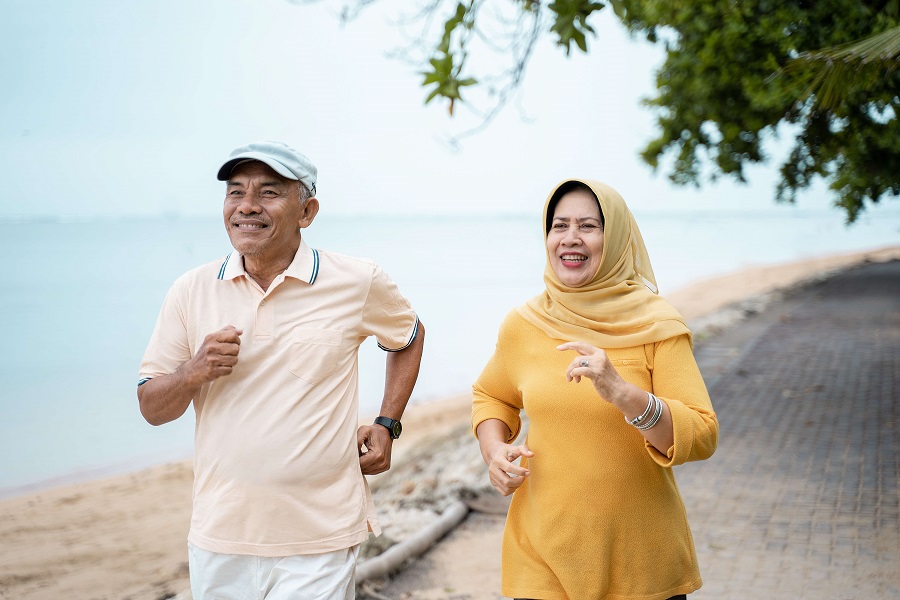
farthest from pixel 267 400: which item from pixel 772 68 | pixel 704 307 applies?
pixel 704 307

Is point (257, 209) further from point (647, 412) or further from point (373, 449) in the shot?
point (647, 412)

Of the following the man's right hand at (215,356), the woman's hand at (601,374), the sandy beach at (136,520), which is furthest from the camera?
the sandy beach at (136,520)

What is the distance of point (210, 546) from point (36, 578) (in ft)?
15.4

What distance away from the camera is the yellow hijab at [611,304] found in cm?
260

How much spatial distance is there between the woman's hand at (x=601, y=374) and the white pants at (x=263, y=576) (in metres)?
1.02

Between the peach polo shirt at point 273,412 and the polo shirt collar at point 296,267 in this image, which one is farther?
the polo shirt collar at point 296,267

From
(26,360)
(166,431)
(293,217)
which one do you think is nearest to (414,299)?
(26,360)

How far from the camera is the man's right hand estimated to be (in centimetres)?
253

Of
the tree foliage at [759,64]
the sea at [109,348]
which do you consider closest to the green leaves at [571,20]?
the tree foliage at [759,64]

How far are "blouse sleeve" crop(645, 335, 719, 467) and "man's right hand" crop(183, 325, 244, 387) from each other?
1213mm

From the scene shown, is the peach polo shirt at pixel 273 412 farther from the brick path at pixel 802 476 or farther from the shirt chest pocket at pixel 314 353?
the brick path at pixel 802 476

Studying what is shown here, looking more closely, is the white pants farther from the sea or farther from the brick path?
the sea

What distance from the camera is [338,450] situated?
276 cm

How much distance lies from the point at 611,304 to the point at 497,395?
532mm
